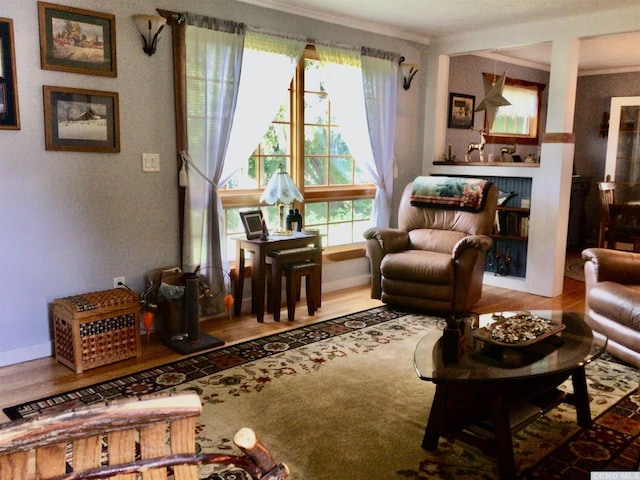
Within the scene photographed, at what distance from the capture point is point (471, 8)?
173 inches

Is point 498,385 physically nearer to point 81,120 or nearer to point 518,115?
point 81,120

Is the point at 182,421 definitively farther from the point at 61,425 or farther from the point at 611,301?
the point at 611,301

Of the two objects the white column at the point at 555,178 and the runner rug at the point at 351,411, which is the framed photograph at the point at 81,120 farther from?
the white column at the point at 555,178

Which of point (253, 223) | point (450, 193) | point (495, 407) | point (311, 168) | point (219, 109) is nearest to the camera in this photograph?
point (495, 407)

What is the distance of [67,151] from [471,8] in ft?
10.5

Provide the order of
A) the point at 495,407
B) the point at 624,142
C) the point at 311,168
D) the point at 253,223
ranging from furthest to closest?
the point at 624,142 → the point at 311,168 → the point at 253,223 → the point at 495,407

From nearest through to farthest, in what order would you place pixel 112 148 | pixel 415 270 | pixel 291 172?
pixel 112 148
pixel 415 270
pixel 291 172

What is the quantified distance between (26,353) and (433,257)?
111 inches

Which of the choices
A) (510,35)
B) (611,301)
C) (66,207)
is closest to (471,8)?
(510,35)

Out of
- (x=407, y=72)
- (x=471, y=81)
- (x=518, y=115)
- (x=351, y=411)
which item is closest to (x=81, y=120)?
(x=351, y=411)

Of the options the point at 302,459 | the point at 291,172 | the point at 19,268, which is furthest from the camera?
the point at 291,172

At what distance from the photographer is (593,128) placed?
7.62m

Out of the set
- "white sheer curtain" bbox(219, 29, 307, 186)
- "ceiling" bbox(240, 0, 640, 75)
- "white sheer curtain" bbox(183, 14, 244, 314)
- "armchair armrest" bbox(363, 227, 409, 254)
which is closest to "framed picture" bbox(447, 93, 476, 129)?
"ceiling" bbox(240, 0, 640, 75)

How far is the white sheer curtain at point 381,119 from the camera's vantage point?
16.4 feet
